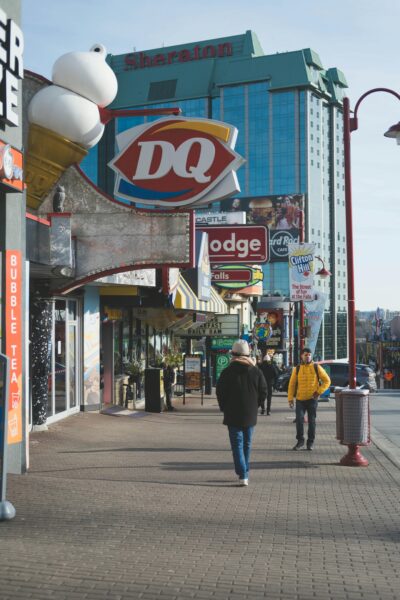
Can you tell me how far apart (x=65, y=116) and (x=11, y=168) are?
167 inches

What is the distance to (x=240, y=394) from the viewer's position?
33.5 ft

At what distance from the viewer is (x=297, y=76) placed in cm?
14162

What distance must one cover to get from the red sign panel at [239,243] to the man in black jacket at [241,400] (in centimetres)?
1757

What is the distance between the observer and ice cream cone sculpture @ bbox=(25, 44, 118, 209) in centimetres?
1409

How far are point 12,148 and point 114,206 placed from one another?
14.9 feet

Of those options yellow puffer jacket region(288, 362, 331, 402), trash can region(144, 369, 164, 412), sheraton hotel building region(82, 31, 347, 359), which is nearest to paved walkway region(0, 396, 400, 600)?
yellow puffer jacket region(288, 362, 331, 402)

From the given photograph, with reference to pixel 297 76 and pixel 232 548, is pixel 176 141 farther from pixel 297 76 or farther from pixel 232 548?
pixel 297 76

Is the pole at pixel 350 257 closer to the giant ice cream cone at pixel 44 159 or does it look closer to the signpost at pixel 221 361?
the giant ice cream cone at pixel 44 159

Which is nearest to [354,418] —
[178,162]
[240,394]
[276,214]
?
[240,394]

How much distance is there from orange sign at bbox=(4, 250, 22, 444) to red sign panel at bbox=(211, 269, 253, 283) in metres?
23.7

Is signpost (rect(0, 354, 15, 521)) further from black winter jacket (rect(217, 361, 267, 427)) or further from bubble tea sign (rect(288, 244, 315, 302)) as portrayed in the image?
bubble tea sign (rect(288, 244, 315, 302))

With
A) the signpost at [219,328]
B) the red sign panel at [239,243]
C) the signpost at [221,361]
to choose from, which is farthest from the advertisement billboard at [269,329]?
the red sign panel at [239,243]

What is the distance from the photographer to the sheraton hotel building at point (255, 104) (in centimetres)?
14338

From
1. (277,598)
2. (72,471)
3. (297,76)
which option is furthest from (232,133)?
(297,76)
